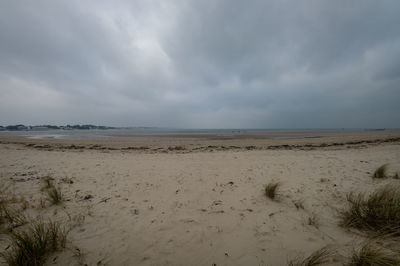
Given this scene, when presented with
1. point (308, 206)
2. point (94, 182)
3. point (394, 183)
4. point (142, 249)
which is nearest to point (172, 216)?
point (142, 249)

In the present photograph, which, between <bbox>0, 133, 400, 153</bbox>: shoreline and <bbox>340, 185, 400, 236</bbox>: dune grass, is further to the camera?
<bbox>0, 133, 400, 153</bbox>: shoreline

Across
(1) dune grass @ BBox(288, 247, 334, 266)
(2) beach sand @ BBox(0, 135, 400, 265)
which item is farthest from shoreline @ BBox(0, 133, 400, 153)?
(1) dune grass @ BBox(288, 247, 334, 266)

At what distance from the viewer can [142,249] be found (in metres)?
2.35

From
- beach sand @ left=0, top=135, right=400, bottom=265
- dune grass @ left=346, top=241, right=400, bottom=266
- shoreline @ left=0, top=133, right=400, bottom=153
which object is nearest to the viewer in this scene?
dune grass @ left=346, top=241, right=400, bottom=266

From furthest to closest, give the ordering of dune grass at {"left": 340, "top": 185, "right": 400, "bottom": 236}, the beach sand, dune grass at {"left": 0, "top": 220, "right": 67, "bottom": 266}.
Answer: dune grass at {"left": 340, "top": 185, "right": 400, "bottom": 236} < the beach sand < dune grass at {"left": 0, "top": 220, "right": 67, "bottom": 266}

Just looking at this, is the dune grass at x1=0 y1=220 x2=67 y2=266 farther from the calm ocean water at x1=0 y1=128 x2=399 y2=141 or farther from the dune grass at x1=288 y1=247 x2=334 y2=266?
the calm ocean water at x1=0 y1=128 x2=399 y2=141

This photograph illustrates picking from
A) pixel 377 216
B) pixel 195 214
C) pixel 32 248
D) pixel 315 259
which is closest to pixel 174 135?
pixel 195 214

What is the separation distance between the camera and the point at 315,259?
1.91 meters

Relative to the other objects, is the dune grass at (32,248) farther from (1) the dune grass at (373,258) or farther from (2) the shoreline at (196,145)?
(2) the shoreline at (196,145)

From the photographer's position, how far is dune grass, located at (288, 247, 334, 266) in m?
1.92

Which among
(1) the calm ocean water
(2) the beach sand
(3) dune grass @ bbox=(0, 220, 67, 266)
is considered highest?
(1) the calm ocean water

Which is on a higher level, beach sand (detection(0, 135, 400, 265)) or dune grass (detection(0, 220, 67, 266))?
dune grass (detection(0, 220, 67, 266))

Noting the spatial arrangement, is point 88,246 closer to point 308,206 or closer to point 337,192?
point 308,206

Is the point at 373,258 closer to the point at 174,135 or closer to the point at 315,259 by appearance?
the point at 315,259
